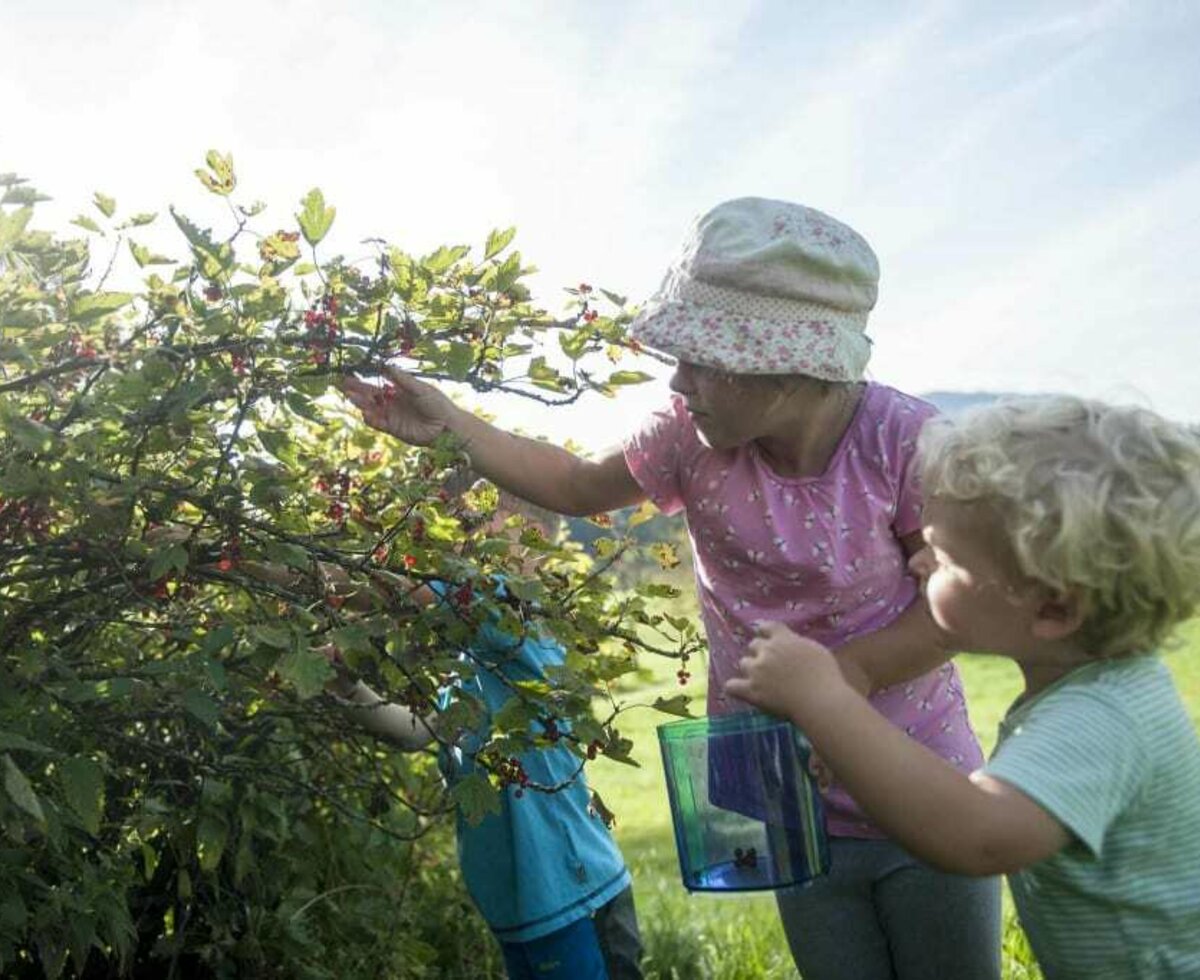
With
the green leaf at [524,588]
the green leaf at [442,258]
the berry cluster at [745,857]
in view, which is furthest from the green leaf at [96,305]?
the berry cluster at [745,857]

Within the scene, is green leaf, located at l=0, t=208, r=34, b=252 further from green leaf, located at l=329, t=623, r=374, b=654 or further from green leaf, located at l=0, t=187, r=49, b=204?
green leaf, located at l=329, t=623, r=374, b=654

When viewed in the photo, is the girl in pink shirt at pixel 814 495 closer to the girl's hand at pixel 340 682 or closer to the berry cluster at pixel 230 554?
the berry cluster at pixel 230 554

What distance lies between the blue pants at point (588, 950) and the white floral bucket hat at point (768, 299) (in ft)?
4.26

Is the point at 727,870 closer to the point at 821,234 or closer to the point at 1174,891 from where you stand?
the point at 1174,891

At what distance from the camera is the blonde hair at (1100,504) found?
174cm

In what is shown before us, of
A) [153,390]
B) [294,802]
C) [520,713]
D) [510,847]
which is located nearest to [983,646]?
[520,713]

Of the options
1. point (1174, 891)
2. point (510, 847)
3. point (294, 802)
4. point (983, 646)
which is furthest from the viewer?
point (294, 802)

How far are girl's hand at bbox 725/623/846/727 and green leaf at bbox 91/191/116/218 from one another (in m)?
1.19

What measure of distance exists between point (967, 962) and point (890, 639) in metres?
0.50

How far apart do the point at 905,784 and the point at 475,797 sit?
0.80 m

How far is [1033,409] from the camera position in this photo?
6.11ft

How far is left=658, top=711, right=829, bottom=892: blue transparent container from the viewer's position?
7.25 ft

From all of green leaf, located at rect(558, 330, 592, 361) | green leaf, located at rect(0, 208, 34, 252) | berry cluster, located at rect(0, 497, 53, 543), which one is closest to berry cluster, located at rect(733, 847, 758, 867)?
green leaf, located at rect(558, 330, 592, 361)

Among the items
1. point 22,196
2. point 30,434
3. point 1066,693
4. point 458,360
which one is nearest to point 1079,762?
point 1066,693
